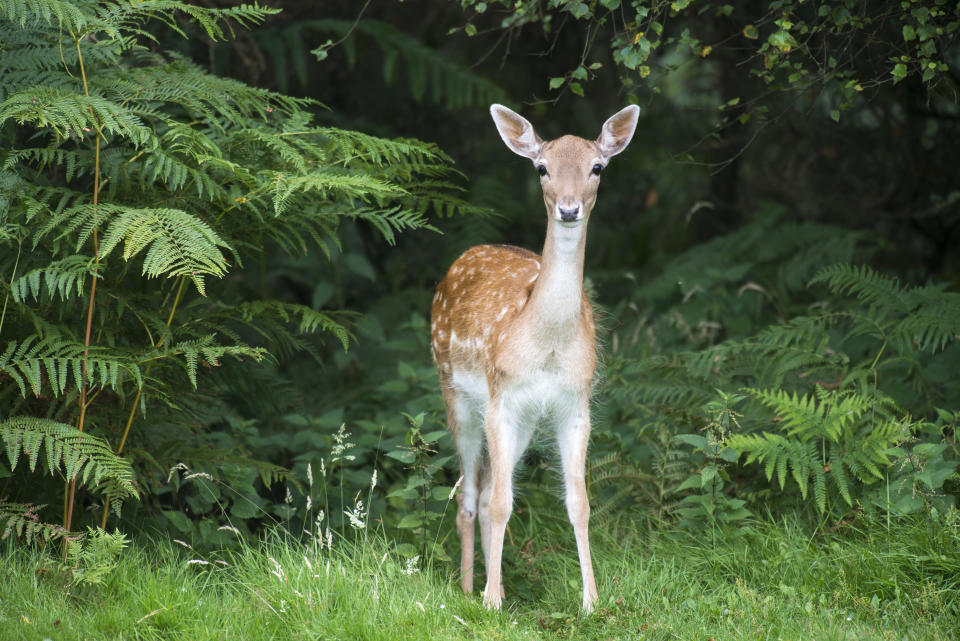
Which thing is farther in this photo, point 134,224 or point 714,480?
point 714,480

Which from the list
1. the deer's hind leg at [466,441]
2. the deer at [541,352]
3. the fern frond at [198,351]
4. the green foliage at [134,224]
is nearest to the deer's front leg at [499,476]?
the deer at [541,352]

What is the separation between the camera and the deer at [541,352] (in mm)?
4047

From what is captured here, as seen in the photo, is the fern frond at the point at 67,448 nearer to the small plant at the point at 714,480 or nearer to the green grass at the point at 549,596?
the green grass at the point at 549,596

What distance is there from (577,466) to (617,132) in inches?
55.9

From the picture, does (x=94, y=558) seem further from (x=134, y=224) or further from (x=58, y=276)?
(x=134, y=224)

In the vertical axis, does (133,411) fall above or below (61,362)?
below

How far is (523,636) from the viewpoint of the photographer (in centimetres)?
359

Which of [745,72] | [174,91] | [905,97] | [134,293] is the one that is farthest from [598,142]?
[745,72]

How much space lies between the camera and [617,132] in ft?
14.0

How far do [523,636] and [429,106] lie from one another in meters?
5.71

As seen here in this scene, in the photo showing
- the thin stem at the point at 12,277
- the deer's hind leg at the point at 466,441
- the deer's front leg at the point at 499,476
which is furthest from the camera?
the deer's hind leg at the point at 466,441

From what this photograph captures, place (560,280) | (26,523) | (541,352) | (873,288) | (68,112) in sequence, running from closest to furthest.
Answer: (68,112), (26,523), (560,280), (541,352), (873,288)

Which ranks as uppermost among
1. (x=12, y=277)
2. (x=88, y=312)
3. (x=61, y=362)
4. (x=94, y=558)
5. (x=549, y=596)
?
(x=12, y=277)

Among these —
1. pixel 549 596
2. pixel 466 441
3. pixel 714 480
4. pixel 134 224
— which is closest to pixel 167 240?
pixel 134 224
